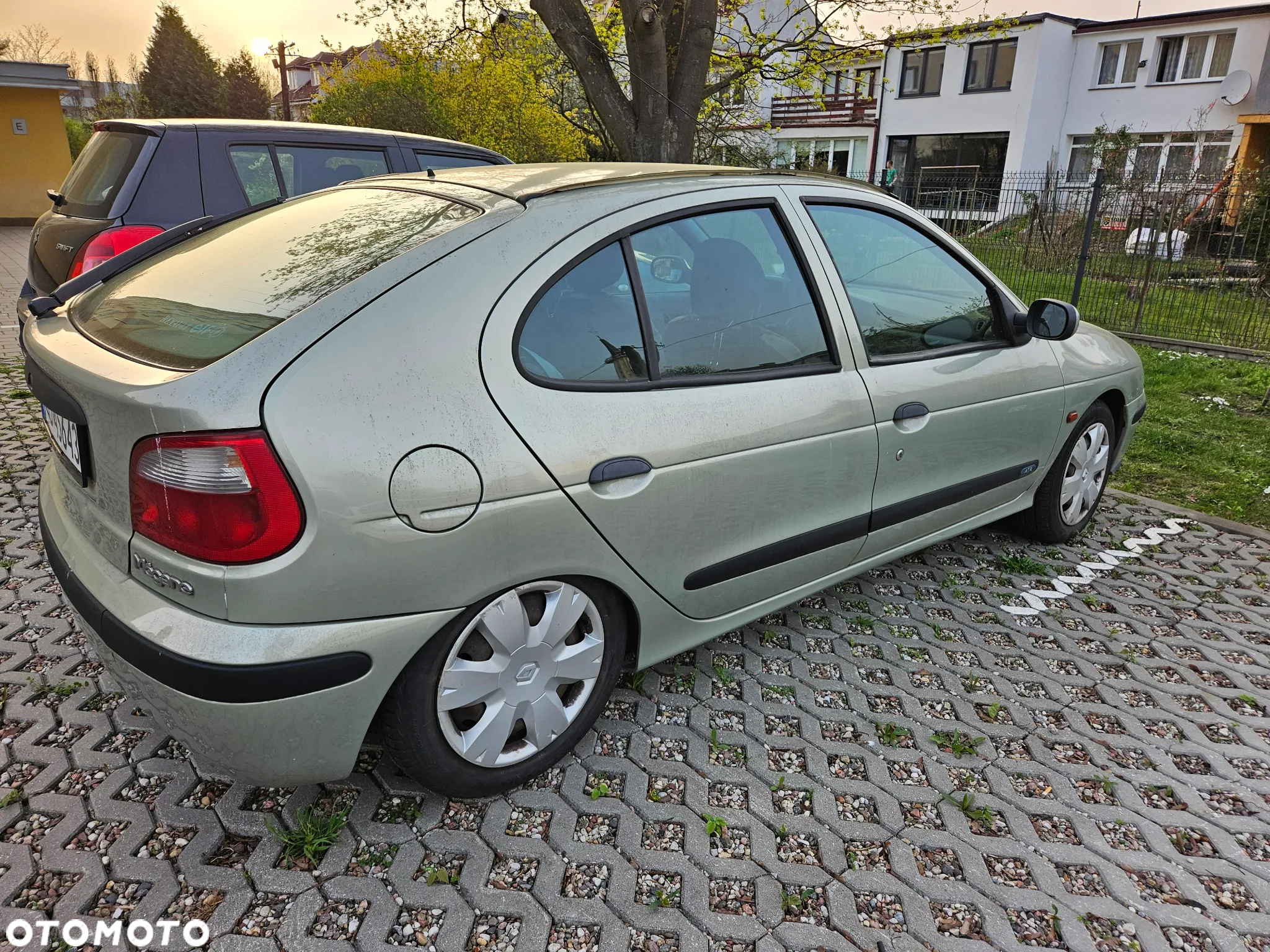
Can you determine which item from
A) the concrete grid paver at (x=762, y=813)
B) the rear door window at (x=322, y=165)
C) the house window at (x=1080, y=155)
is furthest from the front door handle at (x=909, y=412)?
the house window at (x=1080, y=155)

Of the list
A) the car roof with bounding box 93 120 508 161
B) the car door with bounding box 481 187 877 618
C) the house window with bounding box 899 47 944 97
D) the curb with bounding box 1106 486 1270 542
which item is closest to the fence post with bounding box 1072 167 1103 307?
the curb with bounding box 1106 486 1270 542

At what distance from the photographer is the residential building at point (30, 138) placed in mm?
20609

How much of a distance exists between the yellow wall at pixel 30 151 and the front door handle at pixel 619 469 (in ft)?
79.2

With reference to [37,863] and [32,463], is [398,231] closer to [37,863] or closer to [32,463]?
[37,863]

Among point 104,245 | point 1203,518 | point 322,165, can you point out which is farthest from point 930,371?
point 322,165

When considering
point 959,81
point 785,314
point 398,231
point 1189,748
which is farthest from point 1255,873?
point 959,81

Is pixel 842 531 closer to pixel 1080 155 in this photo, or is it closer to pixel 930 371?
pixel 930 371

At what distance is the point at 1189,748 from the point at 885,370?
5.21 ft

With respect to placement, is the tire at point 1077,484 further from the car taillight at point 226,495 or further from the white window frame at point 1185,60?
the white window frame at point 1185,60

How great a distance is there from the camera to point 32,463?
4598 mm

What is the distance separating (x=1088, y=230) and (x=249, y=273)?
9.90 metres

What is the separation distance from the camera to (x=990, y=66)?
1138 inches

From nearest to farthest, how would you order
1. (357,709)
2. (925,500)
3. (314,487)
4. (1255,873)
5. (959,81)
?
(314,487)
(357,709)
(1255,873)
(925,500)
(959,81)

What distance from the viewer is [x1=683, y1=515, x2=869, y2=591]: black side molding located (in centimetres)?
258
